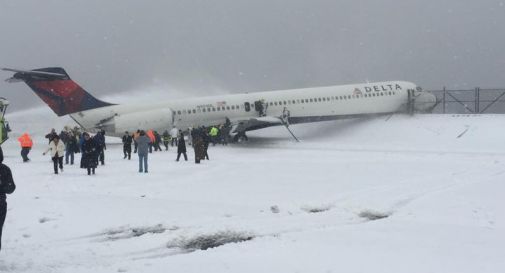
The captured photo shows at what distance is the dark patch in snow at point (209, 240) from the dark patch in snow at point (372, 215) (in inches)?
102

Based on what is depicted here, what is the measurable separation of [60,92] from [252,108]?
1178cm

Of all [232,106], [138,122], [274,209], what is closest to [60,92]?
[138,122]

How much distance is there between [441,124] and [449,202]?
2251 centimetres

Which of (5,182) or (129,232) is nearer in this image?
(5,182)

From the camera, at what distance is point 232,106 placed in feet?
116

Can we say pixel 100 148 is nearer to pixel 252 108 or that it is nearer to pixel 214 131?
pixel 214 131

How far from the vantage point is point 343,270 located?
6723mm

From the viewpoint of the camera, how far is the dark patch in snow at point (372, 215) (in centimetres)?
1018

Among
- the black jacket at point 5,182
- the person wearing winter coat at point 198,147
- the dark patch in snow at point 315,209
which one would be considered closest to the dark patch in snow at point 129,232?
the black jacket at point 5,182

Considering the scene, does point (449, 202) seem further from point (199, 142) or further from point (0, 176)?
point (199, 142)

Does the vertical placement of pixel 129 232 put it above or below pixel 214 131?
below

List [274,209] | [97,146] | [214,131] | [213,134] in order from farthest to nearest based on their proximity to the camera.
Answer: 1. [213,134]
2. [214,131]
3. [97,146]
4. [274,209]

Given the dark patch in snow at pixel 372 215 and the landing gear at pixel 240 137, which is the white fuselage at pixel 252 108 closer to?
the landing gear at pixel 240 137

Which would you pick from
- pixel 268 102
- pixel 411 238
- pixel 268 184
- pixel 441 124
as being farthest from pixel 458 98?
pixel 411 238
